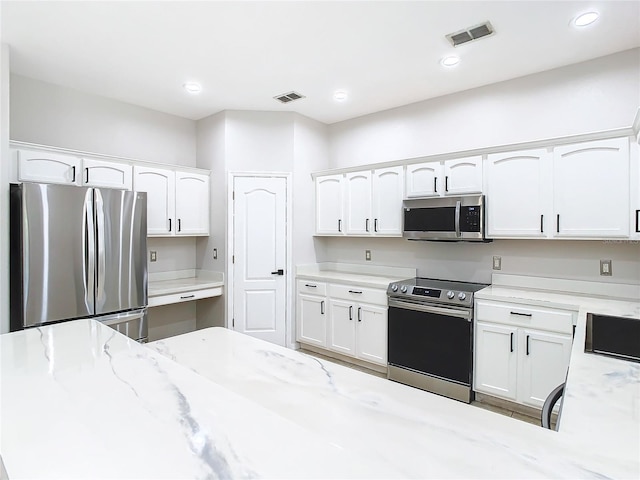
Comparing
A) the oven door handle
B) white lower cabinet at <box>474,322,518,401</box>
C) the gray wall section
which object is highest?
the gray wall section

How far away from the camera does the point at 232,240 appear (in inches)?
161

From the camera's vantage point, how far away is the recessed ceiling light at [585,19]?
2291 millimetres

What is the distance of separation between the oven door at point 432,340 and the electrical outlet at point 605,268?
3.53 ft

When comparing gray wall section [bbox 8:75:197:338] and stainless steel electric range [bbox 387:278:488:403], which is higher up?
gray wall section [bbox 8:75:197:338]

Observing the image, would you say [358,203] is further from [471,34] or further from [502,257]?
[471,34]

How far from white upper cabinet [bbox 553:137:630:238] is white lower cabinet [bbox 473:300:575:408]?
2.25ft

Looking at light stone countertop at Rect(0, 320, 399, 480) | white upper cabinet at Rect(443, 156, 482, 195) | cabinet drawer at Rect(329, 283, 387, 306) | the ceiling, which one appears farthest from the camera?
cabinet drawer at Rect(329, 283, 387, 306)

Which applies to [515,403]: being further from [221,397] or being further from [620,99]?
[221,397]

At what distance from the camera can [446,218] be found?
3273mm

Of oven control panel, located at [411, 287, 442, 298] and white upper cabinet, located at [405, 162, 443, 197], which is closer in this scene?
oven control panel, located at [411, 287, 442, 298]

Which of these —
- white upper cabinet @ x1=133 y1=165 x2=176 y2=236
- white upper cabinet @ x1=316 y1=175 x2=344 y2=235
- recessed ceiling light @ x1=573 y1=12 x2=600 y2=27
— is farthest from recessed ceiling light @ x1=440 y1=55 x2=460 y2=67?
white upper cabinet @ x1=133 y1=165 x2=176 y2=236

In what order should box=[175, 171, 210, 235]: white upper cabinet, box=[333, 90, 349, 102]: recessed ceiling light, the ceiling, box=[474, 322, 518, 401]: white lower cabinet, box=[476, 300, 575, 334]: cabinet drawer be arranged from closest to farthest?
the ceiling, box=[476, 300, 575, 334]: cabinet drawer, box=[474, 322, 518, 401]: white lower cabinet, box=[333, 90, 349, 102]: recessed ceiling light, box=[175, 171, 210, 235]: white upper cabinet

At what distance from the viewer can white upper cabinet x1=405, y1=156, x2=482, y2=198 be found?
3223mm

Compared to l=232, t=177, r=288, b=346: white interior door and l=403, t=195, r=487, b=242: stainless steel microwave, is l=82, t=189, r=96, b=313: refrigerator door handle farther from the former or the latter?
l=403, t=195, r=487, b=242: stainless steel microwave
